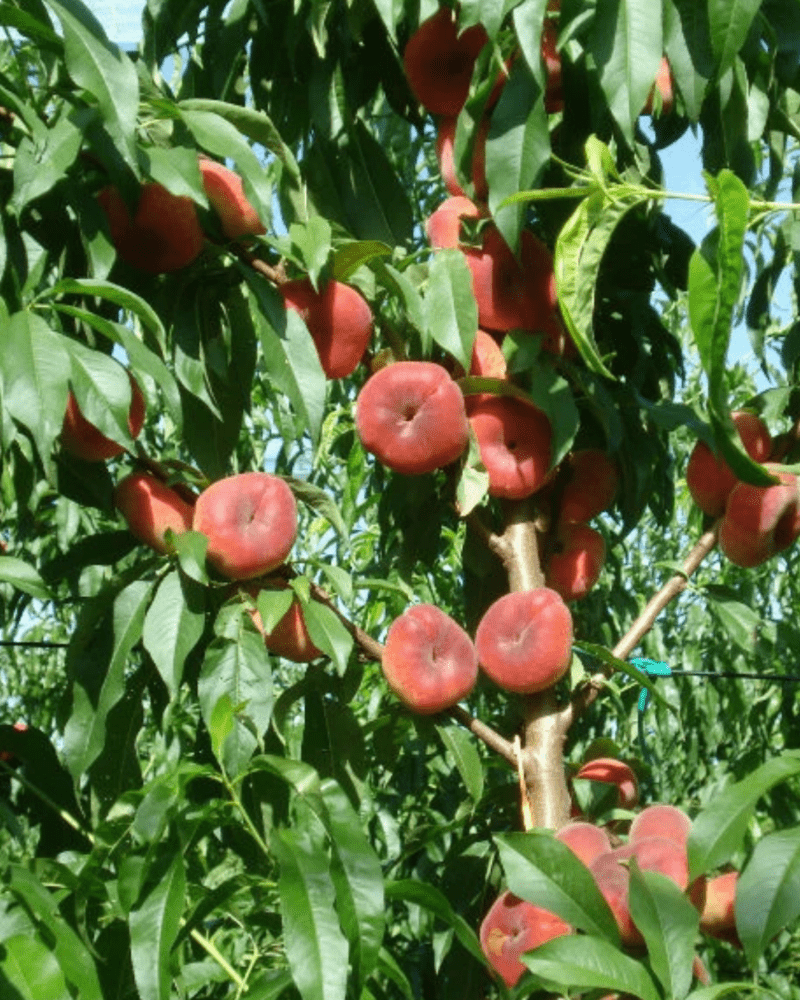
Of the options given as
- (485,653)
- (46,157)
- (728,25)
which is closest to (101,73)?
(46,157)

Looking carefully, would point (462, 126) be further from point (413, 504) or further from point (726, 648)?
point (726, 648)

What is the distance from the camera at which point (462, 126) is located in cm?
133

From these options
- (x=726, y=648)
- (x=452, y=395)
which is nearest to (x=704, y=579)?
(x=726, y=648)

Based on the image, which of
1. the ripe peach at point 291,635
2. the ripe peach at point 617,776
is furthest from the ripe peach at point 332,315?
the ripe peach at point 617,776

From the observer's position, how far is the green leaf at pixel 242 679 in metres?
1.18

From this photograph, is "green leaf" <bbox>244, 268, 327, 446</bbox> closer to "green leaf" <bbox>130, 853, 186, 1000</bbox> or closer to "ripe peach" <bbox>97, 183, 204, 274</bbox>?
"ripe peach" <bbox>97, 183, 204, 274</bbox>

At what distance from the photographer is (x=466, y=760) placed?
1.32m

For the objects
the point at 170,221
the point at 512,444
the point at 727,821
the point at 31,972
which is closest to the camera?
the point at 31,972

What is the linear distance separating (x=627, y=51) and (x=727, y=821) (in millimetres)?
567

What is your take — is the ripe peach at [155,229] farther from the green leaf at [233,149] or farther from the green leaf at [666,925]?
the green leaf at [666,925]

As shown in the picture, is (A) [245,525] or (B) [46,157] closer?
(B) [46,157]

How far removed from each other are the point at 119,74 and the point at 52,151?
74mm

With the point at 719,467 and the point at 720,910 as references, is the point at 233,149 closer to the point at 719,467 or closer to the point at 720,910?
the point at 719,467

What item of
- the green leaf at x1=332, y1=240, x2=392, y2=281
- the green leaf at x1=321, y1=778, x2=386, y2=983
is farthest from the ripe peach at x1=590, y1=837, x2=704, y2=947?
the green leaf at x1=332, y1=240, x2=392, y2=281
